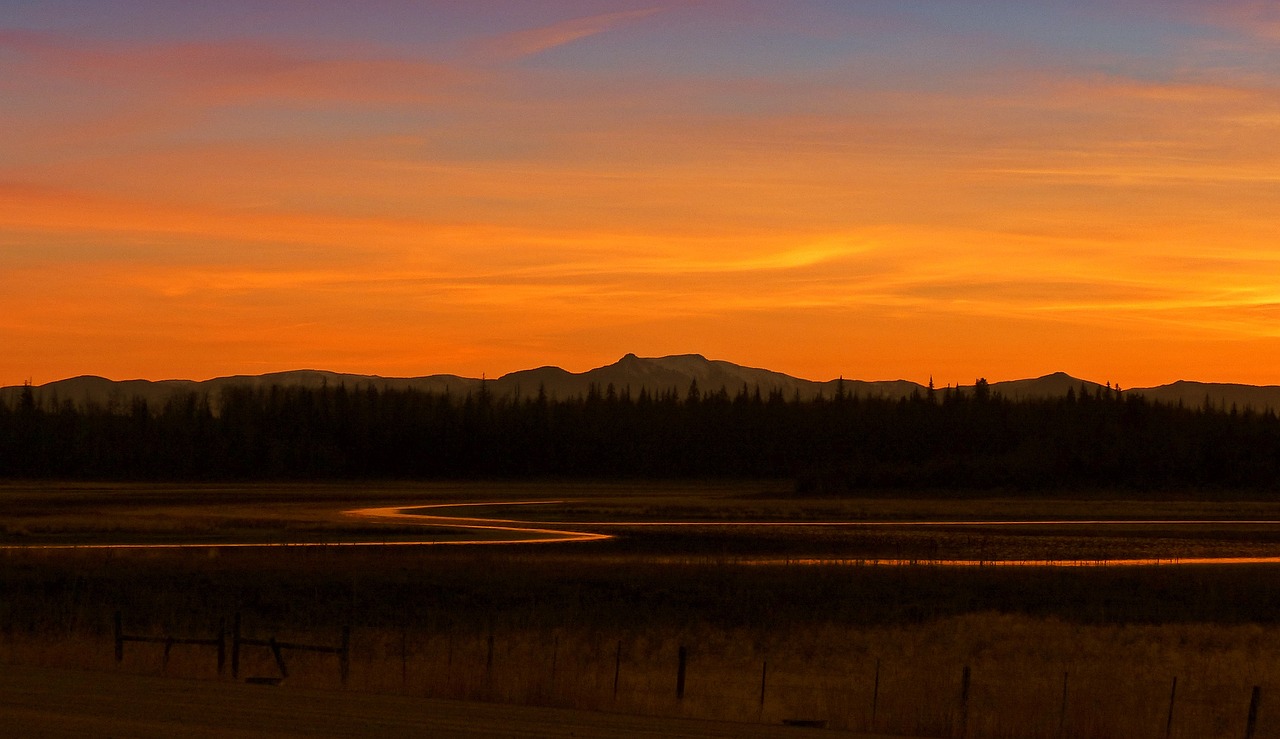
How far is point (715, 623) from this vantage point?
42.7 metres

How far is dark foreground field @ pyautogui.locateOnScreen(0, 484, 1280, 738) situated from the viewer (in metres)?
28.3

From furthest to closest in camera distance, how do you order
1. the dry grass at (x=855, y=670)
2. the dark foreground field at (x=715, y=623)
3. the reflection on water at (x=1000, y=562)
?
the reflection on water at (x=1000, y=562) < the dark foreground field at (x=715, y=623) < the dry grass at (x=855, y=670)

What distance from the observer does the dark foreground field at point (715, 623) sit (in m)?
28.3

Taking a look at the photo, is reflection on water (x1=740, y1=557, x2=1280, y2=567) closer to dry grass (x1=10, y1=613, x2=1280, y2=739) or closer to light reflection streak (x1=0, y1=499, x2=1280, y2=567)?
light reflection streak (x1=0, y1=499, x2=1280, y2=567)

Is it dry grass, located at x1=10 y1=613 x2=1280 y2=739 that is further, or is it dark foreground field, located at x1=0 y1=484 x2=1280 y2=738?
dark foreground field, located at x1=0 y1=484 x2=1280 y2=738

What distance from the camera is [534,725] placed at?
915 inches

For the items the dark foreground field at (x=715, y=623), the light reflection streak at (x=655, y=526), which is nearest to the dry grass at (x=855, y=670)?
the dark foreground field at (x=715, y=623)

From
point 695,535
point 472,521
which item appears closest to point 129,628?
point 695,535

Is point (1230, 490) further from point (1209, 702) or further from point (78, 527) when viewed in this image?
point (1209, 702)

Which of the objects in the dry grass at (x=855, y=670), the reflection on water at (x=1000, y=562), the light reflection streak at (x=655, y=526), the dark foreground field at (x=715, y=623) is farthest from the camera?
the light reflection streak at (x=655, y=526)

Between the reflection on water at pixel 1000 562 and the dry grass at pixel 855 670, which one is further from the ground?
the reflection on water at pixel 1000 562

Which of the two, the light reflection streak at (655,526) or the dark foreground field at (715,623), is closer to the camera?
the dark foreground field at (715,623)

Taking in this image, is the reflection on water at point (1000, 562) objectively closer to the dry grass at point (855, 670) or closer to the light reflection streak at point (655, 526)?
the light reflection streak at point (655, 526)

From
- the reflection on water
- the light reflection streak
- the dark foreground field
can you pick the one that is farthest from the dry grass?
the light reflection streak
